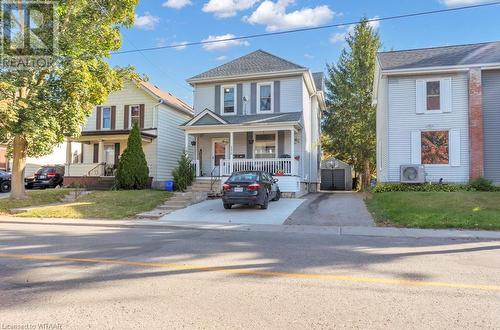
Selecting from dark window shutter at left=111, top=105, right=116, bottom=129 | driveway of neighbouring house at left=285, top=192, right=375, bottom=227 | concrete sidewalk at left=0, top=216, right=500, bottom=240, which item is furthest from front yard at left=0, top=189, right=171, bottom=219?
dark window shutter at left=111, top=105, right=116, bottom=129

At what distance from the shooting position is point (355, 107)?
3209cm

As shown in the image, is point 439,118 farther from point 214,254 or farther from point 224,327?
point 224,327

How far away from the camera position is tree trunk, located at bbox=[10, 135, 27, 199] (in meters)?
16.9

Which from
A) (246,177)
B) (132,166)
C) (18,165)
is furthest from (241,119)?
(18,165)

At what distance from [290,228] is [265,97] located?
12.5 metres

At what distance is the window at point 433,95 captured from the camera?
739 inches

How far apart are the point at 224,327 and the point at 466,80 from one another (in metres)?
19.2

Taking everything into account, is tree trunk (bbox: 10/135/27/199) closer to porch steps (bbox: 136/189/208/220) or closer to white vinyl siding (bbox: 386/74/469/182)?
porch steps (bbox: 136/189/208/220)

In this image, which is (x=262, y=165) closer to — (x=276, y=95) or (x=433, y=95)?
(x=276, y=95)

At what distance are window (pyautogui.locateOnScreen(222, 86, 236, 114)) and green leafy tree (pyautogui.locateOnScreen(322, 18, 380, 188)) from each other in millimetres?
12898

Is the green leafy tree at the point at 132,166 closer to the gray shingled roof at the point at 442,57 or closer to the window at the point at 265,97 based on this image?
the window at the point at 265,97

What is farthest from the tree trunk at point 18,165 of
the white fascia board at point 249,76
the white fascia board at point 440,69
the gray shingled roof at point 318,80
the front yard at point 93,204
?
the gray shingled roof at point 318,80

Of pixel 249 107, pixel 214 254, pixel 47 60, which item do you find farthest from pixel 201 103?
pixel 214 254

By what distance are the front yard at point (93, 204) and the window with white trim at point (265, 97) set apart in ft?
25.5
